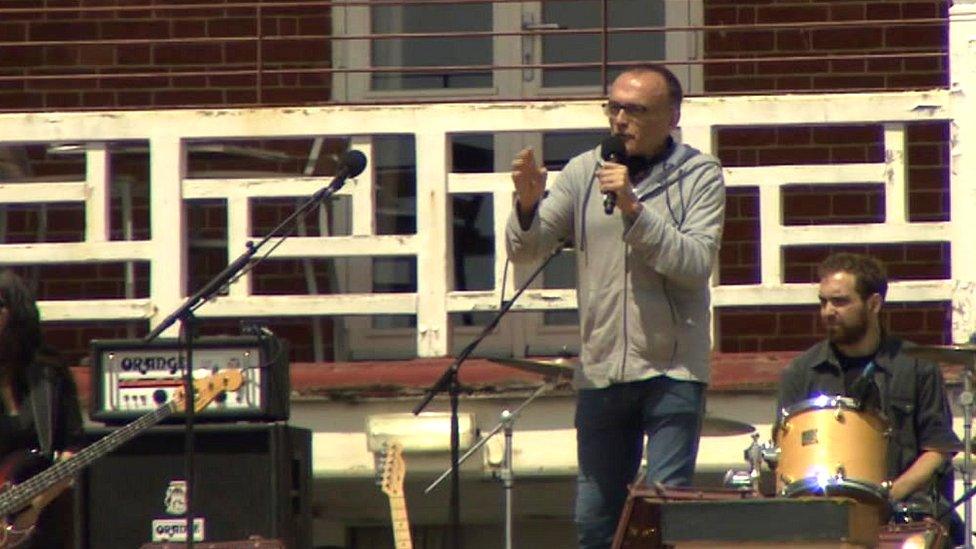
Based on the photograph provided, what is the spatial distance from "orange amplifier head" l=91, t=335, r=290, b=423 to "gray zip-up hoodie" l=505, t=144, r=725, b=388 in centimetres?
144

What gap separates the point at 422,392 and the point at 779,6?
267cm

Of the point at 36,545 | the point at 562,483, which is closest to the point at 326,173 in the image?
the point at 562,483

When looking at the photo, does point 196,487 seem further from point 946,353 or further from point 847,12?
point 847,12

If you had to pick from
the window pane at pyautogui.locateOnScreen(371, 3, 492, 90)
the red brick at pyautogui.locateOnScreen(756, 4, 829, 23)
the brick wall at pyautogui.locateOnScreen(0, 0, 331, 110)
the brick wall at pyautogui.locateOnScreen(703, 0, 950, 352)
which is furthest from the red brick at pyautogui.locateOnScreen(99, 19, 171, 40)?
the red brick at pyautogui.locateOnScreen(756, 4, 829, 23)

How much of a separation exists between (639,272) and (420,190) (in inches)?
91.2

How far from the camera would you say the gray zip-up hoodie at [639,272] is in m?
6.73

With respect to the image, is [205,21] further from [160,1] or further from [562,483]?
[562,483]

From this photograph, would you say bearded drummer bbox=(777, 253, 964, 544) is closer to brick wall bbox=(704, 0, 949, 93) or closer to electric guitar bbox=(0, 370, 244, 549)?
electric guitar bbox=(0, 370, 244, 549)

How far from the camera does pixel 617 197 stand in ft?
21.2

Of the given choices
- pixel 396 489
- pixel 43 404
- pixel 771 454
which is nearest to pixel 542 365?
pixel 396 489

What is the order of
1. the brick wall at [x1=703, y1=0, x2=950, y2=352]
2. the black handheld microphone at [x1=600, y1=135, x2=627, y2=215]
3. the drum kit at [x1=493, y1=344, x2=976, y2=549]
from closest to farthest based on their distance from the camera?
1. the black handheld microphone at [x1=600, y1=135, x2=627, y2=215]
2. the drum kit at [x1=493, y1=344, x2=976, y2=549]
3. the brick wall at [x1=703, y1=0, x2=950, y2=352]

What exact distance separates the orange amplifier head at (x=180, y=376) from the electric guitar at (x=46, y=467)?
6cm

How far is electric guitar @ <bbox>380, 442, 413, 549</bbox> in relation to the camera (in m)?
8.48

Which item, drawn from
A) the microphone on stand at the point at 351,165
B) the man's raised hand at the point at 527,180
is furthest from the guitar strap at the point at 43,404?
the man's raised hand at the point at 527,180
